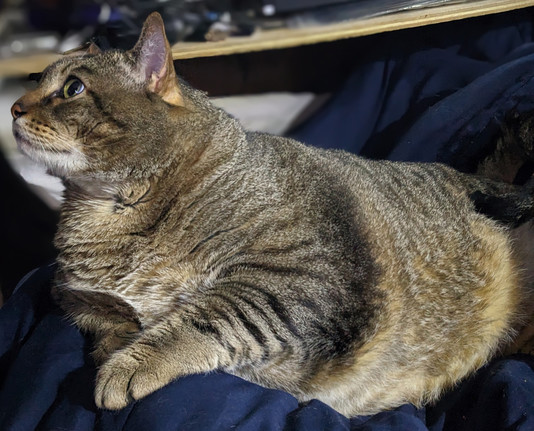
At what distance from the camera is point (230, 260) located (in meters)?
1.25

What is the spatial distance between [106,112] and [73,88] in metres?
0.13

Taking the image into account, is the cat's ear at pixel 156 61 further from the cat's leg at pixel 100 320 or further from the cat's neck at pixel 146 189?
the cat's leg at pixel 100 320

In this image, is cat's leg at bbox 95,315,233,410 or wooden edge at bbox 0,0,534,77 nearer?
cat's leg at bbox 95,315,233,410

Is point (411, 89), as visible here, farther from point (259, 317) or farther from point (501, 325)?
point (259, 317)

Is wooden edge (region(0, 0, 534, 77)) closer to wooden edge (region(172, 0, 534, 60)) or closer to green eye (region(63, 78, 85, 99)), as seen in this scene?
wooden edge (region(172, 0, 534, 60))

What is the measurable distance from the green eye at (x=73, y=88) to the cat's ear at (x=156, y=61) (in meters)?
0.14

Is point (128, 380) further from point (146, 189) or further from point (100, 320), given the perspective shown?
point (146, 189)

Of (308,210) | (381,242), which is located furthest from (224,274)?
(381,242)

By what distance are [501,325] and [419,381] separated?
0.27m

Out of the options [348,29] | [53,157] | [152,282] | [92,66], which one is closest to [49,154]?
[53,157]

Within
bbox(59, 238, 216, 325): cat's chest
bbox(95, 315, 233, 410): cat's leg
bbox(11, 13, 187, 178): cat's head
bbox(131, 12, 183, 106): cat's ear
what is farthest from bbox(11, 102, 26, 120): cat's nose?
bbox(95, 315, 233, 410): cat's leg

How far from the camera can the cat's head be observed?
129 cm

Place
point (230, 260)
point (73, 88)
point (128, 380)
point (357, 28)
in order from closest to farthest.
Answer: point (128, 380)
point (230, 260)
point (73, 88)
point (357, 28)

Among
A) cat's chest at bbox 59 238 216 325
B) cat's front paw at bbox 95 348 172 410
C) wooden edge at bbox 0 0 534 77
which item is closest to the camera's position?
cat's front paw at bbox 95 348 172 410
